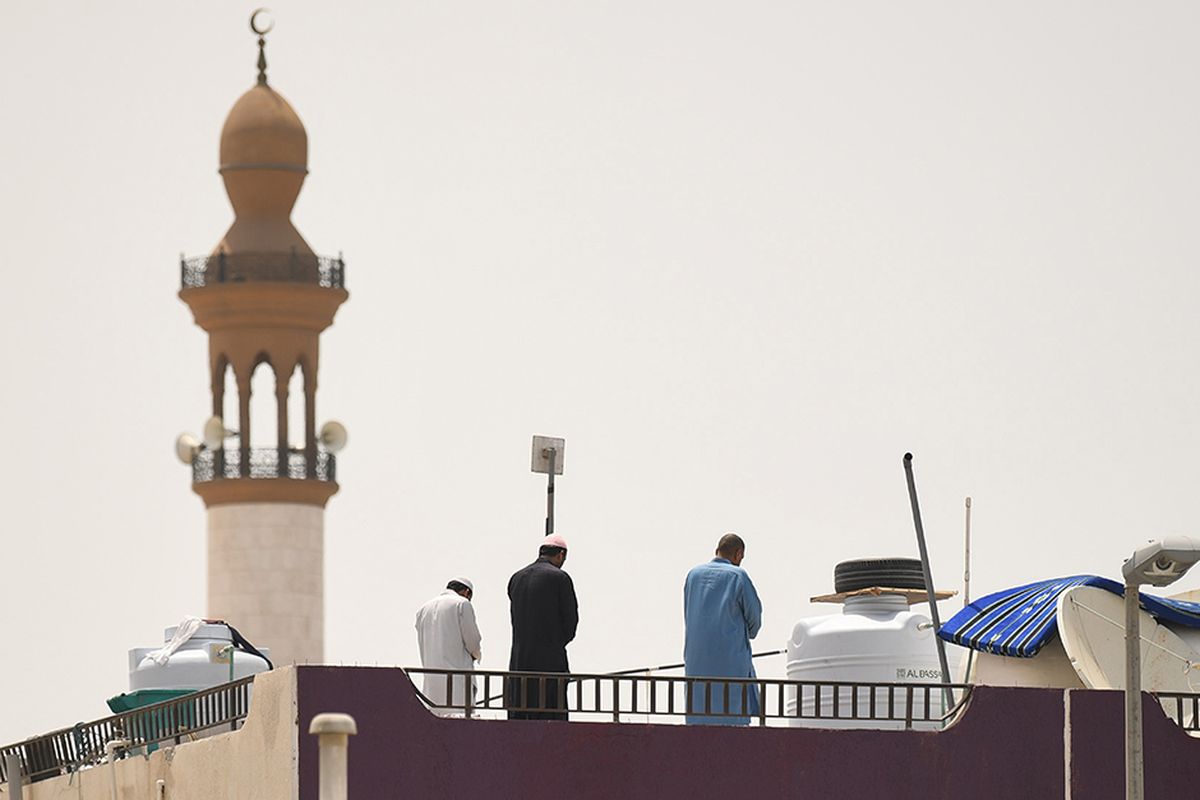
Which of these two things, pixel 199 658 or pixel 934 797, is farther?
pixel 199 658

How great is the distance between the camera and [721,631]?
18.8 metres

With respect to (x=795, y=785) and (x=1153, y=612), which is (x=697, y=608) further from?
(x=1153, y=612)

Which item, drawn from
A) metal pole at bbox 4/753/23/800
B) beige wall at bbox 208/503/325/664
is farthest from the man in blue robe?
beige wall at bbox 208/503/325/664

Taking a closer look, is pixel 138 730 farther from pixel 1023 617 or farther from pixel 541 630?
pixel 1023 617

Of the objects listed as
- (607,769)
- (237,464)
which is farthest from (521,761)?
(237,464)

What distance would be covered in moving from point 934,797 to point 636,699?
176cm

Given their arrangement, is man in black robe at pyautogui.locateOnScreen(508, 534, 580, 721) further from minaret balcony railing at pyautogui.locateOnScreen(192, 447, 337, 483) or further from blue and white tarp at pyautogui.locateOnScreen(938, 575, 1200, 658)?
minaret balcony railing at pyautogui.locateOnScreen(192, 447, 337, 483)

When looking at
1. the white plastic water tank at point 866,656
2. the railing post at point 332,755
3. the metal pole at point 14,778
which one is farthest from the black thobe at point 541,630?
the metal pole at point 14,778

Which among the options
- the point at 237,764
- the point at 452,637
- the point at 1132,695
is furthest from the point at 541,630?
the point at 1132,695

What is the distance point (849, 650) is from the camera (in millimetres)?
19812

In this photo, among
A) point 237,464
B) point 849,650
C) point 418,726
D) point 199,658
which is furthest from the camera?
point 237,464

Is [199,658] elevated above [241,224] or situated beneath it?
situated beneath

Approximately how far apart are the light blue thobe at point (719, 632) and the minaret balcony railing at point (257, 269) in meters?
51.6

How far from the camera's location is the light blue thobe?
18.7 metres
